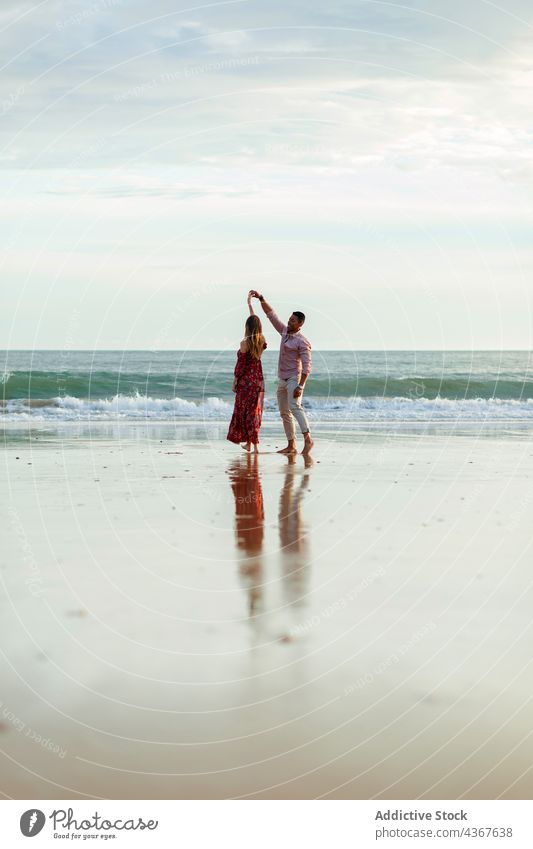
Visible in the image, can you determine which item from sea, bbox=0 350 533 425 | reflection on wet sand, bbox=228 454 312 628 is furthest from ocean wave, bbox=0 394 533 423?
reflection on wet sand, bbox=228 454 312 628

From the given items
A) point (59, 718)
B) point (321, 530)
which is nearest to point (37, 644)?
point (59, 718)

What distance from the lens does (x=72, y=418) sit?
3008cm

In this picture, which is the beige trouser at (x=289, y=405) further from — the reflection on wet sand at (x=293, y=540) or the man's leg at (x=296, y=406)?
the reflection on wet sand at (x=293, y=540)

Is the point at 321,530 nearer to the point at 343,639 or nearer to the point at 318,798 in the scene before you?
the point at 343,639

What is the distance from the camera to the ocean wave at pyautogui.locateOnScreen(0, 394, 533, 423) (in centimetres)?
3109

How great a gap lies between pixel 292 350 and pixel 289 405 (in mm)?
909

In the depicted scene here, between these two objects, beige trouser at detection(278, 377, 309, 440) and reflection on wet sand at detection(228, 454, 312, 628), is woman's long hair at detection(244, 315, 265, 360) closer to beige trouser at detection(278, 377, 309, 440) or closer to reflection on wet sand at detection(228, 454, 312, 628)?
beige trouser at detection(278, 377, 309, 440)

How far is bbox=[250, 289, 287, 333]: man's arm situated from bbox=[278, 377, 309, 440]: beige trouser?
2.77ft

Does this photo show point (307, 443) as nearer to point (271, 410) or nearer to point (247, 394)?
point (247, 394)

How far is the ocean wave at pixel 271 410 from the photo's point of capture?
102 feet

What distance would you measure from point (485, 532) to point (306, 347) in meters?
8.07

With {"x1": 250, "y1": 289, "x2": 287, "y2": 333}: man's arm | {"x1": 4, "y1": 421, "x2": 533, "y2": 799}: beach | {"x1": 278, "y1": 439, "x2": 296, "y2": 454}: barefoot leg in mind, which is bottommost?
{"x1": 4, "y1": 421, "x2": 533, "y2": 799}: beach

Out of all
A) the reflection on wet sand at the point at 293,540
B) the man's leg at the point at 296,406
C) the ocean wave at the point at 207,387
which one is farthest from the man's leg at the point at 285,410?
the ocean wave at the point at 207,387

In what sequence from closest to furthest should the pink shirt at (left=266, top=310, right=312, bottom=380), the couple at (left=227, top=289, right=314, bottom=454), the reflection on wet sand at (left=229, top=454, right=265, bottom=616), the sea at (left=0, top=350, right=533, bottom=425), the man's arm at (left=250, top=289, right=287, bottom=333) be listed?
the reflection on wet sand at (left=229, top=454, right=265, bottom=616), the man's arm at (left=250, top=289, right=287, bottom=333), the couple at (left=227, top=289, right=314, bottom=454), the pink shirt at (left=266, top=310, right=312, bottom=380), the sea at (left=0, top=350, right=533, bottom=425)
